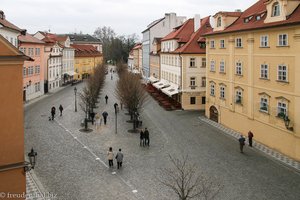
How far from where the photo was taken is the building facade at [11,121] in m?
12.1

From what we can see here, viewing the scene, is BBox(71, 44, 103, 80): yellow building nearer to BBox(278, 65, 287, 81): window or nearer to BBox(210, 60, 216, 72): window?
BBox(210, 60, 216, 72): window

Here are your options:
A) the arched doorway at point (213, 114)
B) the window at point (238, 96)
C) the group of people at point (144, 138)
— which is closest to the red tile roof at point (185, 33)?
the arched doorway at point (213, 114)

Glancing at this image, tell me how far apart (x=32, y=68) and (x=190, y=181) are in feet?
129

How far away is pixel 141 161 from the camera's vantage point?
73.0 ft

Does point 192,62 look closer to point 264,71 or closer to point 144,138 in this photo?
point 264,71

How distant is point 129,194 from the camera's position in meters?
17.1

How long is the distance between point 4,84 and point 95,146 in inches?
565

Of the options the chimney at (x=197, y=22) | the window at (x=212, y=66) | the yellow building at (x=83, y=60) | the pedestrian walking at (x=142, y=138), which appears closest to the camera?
the pedestrian walking at (x=142, y=138)

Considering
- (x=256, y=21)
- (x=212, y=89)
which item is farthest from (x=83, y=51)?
(x=256, y=21)

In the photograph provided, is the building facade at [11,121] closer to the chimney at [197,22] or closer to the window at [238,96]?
the window at [238,96]

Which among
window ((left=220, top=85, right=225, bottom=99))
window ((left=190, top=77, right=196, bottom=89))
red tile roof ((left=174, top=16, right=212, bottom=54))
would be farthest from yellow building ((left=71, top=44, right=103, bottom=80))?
window ((left=220, top=85, right=225, bottom=99))

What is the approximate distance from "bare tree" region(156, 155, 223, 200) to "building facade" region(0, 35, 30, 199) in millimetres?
6758

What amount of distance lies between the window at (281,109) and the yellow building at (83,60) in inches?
2612

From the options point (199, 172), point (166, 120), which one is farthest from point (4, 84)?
point (166, 120)
